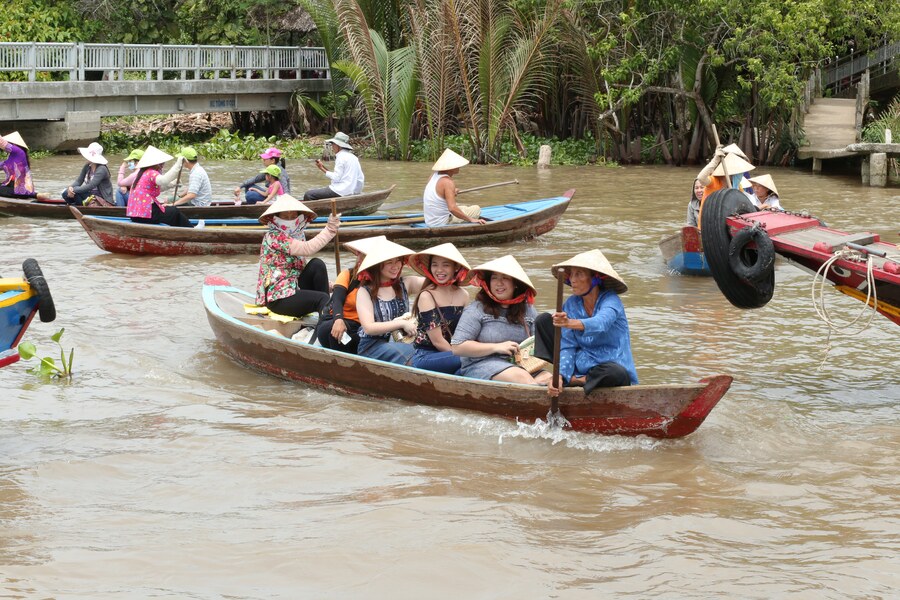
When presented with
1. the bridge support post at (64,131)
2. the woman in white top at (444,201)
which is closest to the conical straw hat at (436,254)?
the woman in white top at (444,201)

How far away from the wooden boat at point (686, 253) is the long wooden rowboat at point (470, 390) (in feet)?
15.0

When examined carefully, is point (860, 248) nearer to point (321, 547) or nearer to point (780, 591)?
point (780, 591)

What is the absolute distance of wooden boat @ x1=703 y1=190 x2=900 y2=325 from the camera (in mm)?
6918

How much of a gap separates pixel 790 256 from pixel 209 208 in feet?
28.6

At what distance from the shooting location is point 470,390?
261 inches

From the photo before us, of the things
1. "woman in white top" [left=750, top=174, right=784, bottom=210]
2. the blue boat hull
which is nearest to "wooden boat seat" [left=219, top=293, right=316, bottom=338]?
the blue boat hull

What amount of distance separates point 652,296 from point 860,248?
373 cm

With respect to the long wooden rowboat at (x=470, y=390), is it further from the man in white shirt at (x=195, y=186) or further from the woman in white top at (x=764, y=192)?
Answer: the man in white shirt at (x=195, y=186)

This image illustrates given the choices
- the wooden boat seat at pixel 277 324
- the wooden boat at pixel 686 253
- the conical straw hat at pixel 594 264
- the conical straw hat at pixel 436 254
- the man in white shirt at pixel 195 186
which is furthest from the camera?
the man in white shirt at pixel 195 186

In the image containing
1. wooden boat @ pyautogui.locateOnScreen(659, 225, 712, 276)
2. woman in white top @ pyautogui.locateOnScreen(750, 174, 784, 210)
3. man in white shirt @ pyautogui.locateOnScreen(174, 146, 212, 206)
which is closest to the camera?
woman in white top @ pyautogui.locateOnScreen(750, 174, 784, 210)

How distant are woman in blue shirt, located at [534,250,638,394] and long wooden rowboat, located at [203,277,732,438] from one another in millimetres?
104

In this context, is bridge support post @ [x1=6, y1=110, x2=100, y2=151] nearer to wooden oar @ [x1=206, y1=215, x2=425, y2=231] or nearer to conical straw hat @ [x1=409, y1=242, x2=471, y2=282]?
wooden oar @ [x1=206, y1=215, x2=425, y2=231]

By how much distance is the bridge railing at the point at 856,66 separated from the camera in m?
23.5

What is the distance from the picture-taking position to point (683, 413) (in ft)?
20.2
